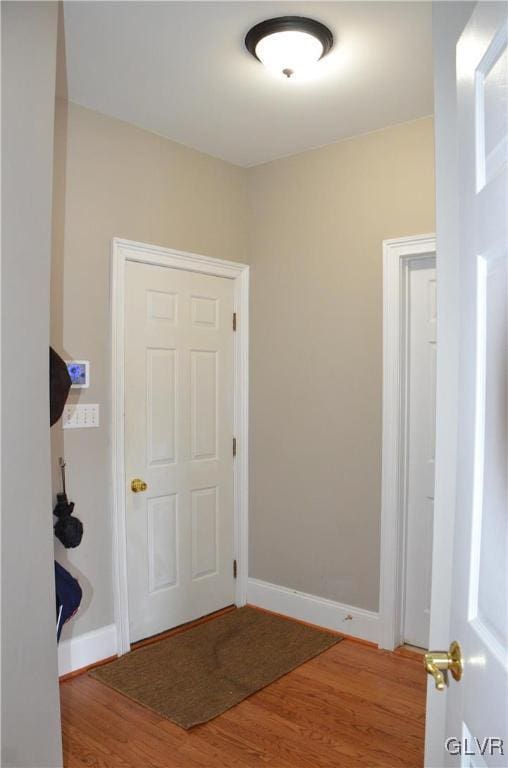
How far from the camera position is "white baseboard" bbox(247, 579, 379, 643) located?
3307 millimetres

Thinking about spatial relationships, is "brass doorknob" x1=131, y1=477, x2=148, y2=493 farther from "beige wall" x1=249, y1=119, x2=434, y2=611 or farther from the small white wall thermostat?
"beige wall" x1=249, y1=119, x2=434, y2=611

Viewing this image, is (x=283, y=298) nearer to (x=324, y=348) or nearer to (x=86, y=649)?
(x=324, y=348)

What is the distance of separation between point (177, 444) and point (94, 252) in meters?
1.16

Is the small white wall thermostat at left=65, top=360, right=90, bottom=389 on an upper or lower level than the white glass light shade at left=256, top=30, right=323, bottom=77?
lower

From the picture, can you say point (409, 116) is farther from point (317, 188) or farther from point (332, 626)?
point (332, 626)

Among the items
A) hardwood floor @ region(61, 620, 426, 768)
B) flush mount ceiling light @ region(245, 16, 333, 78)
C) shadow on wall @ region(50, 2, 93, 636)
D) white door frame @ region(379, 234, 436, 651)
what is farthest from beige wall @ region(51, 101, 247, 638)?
white door frame @ region(379, 234, 436, 651)

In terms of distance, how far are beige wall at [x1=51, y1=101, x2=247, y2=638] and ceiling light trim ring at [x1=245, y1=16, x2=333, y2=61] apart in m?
1.03

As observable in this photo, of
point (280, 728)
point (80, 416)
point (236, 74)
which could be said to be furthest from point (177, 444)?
point (236, 74)

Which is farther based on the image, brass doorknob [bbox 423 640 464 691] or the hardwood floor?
the hardwood floor

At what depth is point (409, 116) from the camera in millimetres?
3068

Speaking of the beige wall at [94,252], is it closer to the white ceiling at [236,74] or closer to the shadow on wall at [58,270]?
the shadow on wall at [58,270]

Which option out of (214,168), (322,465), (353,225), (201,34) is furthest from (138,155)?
(322,465)

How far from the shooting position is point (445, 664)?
104 centimetres

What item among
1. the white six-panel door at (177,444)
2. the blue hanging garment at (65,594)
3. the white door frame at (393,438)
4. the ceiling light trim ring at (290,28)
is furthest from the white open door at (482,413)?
the white six-panel door at (177,444)
